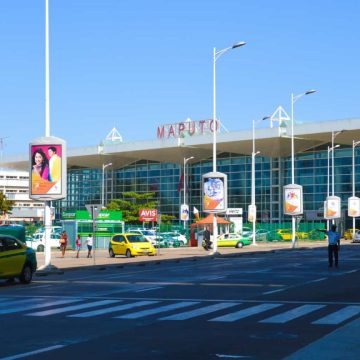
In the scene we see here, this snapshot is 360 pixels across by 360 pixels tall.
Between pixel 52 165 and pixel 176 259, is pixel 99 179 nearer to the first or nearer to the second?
pixel 176 259

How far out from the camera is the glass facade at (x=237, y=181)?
3661 inches

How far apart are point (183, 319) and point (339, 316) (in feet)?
9.84

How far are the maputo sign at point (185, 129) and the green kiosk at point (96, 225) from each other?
36.3 meters

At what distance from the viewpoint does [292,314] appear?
14.9m

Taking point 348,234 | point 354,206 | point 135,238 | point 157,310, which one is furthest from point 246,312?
point 348,234

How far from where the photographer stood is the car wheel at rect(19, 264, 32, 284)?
80.9ft

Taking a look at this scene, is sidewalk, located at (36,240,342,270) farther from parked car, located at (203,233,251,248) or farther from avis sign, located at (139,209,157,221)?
parked car, located at (203,233,251,248)

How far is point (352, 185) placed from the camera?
89250 millimetres

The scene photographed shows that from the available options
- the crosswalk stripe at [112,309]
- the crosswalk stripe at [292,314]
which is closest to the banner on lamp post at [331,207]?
the crosswalk stripe at [112,309]

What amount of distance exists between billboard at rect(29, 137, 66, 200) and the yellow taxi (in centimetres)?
1510

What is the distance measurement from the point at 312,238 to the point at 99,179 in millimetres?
40117

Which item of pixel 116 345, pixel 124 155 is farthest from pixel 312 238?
pixel 116 345

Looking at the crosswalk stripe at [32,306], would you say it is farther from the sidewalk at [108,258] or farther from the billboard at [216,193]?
the billboard at [216,193]

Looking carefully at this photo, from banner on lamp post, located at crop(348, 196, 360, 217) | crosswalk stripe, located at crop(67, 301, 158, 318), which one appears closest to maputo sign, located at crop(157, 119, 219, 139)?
banner on lamp post, located at crop(348, 196, 360, 217)
